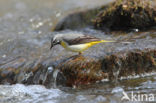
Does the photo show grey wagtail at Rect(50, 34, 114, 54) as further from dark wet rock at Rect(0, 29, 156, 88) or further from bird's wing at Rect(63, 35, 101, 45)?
dark wet rock at Rect(0, 29, 156, 88)

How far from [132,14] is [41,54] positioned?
4.17m

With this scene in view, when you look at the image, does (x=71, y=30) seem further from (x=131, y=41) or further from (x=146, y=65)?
(x=146, y=65)

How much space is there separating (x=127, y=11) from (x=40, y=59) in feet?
14.4

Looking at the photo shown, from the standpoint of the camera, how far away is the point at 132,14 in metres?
10.9

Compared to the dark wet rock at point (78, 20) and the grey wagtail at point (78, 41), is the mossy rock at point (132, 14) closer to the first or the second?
the dark wet rock at point (78, 20)

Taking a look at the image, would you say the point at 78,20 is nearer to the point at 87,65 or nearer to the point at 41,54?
the point at 41,54

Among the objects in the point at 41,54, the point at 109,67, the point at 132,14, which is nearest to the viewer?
the point at 109,67

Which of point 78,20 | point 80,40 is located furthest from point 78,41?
point 78,20

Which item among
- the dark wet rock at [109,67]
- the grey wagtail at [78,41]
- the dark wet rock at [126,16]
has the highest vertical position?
the dark wet rock at [126,16]

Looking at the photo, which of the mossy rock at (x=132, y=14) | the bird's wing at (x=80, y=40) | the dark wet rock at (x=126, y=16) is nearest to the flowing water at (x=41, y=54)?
the dark wet rock at (x=126, y=16)

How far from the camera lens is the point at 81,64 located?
7680mm

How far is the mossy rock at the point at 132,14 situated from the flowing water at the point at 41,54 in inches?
38.2

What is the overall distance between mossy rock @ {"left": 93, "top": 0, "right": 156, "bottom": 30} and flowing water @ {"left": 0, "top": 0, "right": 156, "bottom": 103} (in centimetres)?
97

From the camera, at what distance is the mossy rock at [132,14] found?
10891mm
